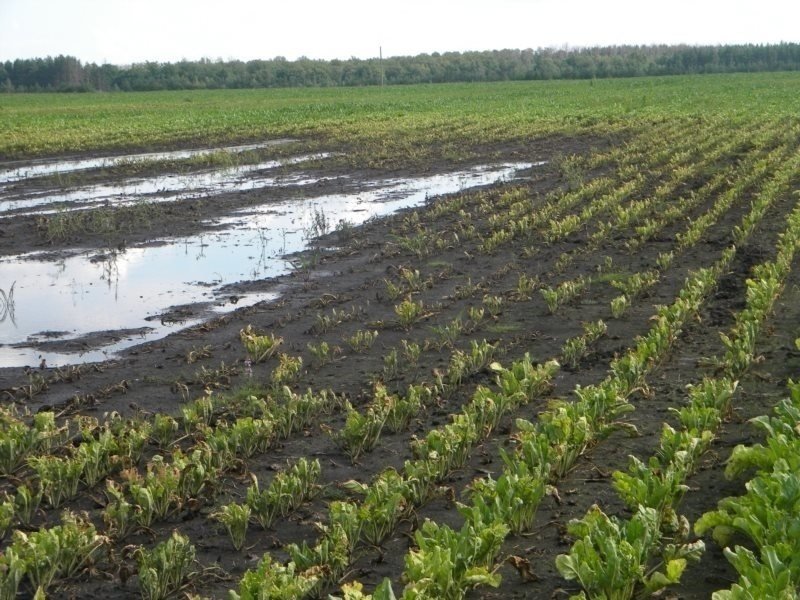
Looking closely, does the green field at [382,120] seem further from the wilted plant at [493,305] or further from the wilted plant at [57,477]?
the wilted plant at [57,477]

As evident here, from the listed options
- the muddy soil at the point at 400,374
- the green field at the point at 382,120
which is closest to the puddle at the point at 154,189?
the muddy soil at the point at 400,374

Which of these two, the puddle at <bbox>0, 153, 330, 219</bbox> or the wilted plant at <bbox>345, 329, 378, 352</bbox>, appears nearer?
the wilted plant at <bbox>345, 329, 378, 352</bbox>

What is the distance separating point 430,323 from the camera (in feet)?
30.6

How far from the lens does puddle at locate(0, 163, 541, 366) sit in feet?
31.6

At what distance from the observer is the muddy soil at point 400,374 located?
5020 mm

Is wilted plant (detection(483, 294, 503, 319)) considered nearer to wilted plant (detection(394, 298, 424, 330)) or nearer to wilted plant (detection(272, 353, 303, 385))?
wilted plant (detection(394, 298, 424, 330))

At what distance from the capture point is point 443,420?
22.3 ft

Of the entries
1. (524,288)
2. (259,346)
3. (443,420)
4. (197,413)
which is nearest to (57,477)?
(197,413)

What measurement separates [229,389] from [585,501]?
3.18 metres

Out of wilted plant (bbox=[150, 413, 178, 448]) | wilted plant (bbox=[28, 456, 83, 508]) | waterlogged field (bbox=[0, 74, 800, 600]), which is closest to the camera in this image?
waterlogged field (bbox=[0, 74, 800, 600])

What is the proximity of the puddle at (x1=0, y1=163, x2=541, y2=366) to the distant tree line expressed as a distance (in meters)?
78.8

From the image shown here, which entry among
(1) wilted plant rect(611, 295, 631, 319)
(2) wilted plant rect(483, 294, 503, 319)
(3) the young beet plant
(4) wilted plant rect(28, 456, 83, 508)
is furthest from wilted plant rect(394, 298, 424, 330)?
(4) wilted plant rect(28, 456, 83, 508)

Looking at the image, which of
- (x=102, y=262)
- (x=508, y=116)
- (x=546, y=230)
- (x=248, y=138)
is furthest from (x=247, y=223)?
(x=508, y=116)

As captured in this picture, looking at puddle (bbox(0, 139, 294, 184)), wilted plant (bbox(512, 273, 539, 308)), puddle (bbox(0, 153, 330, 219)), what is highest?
puddle (bbox(0, 139, 294, 184))
